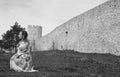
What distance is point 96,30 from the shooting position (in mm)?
13867

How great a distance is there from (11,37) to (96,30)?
69.2ft

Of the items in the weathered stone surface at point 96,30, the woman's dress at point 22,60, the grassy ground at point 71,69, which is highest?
the weathered stone surface at point 96,30

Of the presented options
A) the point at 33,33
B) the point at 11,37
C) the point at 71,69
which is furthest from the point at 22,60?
the point at 33,33

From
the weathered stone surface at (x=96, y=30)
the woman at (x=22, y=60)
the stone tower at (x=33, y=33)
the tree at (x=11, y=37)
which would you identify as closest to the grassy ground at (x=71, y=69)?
the woman at (x=22, y=60)

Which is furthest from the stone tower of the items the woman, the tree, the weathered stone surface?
the woman

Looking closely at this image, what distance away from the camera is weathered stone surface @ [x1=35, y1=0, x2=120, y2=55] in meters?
11.9

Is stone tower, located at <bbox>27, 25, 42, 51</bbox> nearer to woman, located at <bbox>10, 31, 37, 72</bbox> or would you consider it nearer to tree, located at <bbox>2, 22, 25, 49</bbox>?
tree, located at <bbox>2, 22, 25, 49</bbox>

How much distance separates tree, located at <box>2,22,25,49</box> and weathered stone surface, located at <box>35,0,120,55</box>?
13.7 metres

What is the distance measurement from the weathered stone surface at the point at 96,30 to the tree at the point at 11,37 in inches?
541

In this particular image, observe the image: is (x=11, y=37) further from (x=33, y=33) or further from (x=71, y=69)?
(x=71, y=69)

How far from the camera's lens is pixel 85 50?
15281 mm

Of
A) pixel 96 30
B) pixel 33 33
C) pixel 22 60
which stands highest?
pixel 33 33

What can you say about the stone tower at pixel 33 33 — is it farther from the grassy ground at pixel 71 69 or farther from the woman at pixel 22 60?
the woman at pixel 22 60

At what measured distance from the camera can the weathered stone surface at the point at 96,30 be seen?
11.9 metres
